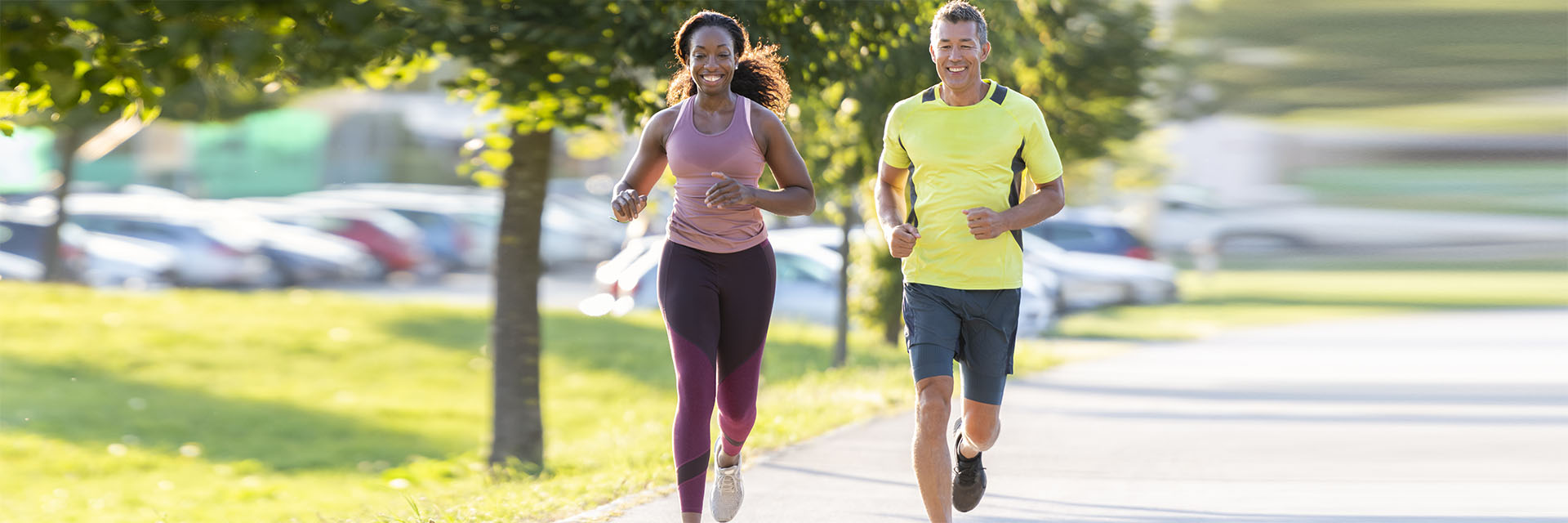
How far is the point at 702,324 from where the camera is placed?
467 cm

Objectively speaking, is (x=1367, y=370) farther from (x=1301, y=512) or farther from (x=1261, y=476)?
(x=1301, y=512)

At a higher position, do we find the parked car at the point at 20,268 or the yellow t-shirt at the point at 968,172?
the yellow t-shirt at the point at 968,172

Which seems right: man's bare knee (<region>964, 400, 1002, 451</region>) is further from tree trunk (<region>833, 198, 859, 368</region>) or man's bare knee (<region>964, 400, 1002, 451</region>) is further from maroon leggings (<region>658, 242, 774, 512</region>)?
tree trunk (<region>833, 198, 859, 368</region>)

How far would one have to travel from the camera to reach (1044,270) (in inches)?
792

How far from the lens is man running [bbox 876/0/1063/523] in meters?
4.70

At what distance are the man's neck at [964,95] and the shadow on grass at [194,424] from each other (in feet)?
25.3

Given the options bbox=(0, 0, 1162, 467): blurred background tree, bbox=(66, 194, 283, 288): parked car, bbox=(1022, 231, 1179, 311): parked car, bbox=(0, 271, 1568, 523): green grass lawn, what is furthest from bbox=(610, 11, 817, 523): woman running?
bbox=(66, 194, 283, 288): parked car

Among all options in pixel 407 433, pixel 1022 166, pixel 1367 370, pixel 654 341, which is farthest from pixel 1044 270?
pixel 1022 166

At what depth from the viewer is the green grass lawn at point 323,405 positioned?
8625mm

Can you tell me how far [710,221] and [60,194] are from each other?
754 inches

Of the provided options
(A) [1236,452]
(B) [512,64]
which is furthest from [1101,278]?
(B) [512,64]

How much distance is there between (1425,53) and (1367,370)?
23.6 metres

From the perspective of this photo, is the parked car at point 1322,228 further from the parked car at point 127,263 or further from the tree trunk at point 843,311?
the tree trunk at point 843,311

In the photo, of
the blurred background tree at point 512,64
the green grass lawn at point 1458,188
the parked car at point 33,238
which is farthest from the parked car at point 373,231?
the green grass lawn at point 1458,188
